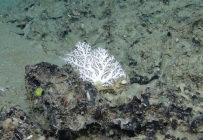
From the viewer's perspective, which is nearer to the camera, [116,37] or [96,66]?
[96,66]

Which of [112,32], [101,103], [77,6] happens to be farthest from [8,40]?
[101,103]

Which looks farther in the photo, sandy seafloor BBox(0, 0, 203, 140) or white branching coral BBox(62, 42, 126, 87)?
sandy seafloor BBox(0, 0, 203, 140)

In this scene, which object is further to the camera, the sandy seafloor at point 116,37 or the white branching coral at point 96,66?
the sandy seafloor at point 116,37

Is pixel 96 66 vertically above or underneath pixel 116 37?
underneath

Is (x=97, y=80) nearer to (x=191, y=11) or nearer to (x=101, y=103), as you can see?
(x=101, y=103)
